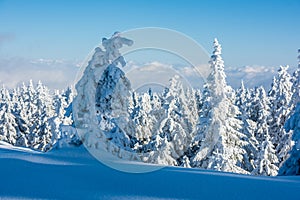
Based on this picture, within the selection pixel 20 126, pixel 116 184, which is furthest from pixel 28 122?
pixel 116 184

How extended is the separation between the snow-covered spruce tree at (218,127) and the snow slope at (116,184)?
13483mm

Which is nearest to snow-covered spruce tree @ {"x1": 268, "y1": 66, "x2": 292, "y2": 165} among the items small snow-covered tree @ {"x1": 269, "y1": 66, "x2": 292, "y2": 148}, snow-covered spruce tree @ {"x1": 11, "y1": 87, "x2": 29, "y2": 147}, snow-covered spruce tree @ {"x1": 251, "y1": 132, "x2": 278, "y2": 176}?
small snow-covered tree @ {"x1": 269, "y1": 66, "x2": 292, "y2": 148}

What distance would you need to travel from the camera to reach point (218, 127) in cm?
2373

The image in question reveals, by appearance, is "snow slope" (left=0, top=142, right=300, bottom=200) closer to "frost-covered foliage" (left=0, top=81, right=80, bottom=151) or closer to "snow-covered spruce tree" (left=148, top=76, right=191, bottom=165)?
"snow-covered spruce tree" (left=148, top=76, right=191, bottom=165)

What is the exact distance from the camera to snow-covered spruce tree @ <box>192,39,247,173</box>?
922 inches

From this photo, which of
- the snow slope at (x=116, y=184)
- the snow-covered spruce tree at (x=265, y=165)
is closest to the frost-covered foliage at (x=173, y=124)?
the snow-covered spruce tree at (x=265, y=165)

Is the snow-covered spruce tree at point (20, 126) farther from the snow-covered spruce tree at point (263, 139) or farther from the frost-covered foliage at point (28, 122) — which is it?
the snow-covered spruce tree at point (263, 139)

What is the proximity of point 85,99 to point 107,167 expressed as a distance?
Answer: 576cm

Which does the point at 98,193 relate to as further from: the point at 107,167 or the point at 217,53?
the point at 217,53

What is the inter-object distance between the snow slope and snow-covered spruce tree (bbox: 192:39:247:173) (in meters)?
13.5

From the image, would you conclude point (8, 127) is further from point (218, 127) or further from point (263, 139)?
point (263, 139)

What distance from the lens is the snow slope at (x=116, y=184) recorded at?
7.39m

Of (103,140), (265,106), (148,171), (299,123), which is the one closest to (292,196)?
(148,171)

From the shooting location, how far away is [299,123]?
59.3 ft
